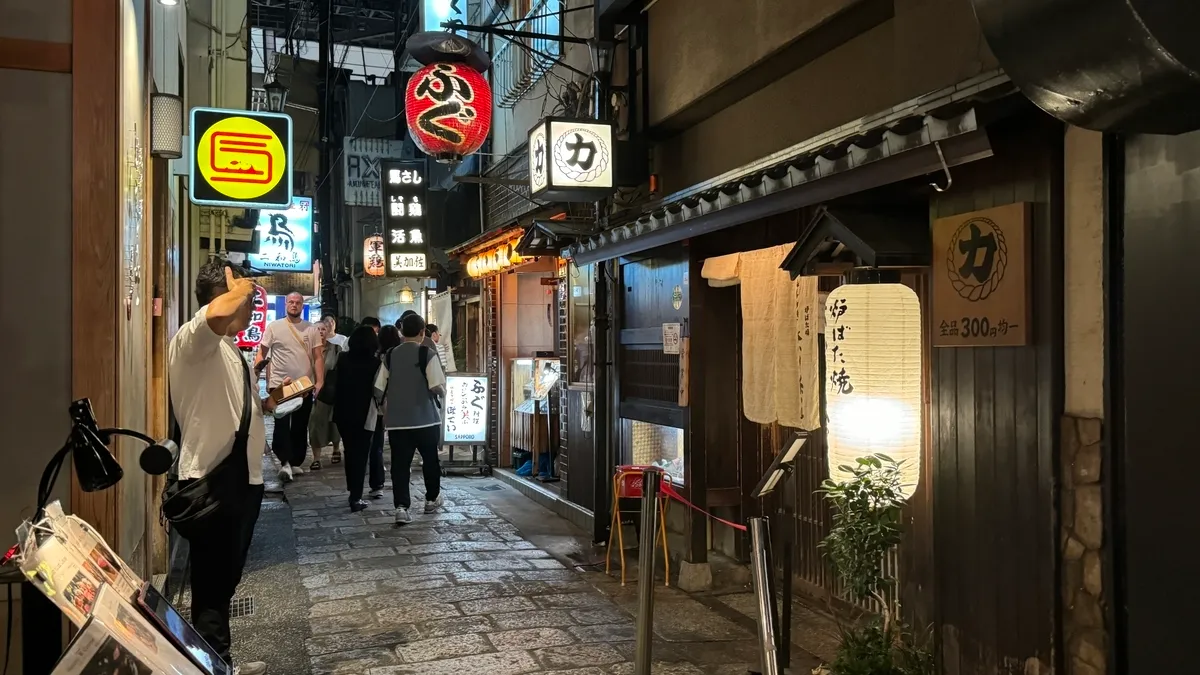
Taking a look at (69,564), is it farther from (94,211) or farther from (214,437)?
(214,437)

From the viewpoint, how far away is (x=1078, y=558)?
463 cm

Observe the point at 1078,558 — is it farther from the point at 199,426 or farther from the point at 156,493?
the point at 156,493

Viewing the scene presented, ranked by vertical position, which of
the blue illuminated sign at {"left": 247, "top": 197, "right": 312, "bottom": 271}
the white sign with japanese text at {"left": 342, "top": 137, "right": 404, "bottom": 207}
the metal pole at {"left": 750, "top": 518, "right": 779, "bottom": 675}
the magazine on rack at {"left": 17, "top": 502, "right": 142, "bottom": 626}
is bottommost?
the metal pole at {"left": 750, "top": 518, "right": 779, "bottom": 675}

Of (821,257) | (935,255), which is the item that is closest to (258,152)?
(821,257)

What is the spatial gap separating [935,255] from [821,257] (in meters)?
1.19

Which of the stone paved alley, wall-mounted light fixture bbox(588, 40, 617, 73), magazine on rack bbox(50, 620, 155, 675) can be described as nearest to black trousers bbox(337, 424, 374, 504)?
the stone paved alley

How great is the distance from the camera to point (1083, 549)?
461 centimetres

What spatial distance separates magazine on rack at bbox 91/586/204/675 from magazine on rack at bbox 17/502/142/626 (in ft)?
0.15

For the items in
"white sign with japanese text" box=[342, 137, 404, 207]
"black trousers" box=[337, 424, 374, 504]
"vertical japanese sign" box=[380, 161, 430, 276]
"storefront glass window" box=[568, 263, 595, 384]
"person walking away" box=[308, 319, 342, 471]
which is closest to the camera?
"storefront glass window" box=[568, 263, 595, 384]

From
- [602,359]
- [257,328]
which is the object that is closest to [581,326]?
[602,359]

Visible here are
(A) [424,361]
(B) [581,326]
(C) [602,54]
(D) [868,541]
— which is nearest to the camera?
(D) [868,541]

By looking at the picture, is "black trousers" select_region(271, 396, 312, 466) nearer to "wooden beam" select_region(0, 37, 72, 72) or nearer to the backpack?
the backpack

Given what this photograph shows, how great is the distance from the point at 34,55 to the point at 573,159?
20.5 ft

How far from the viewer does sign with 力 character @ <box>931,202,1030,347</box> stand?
4918 millimetres
